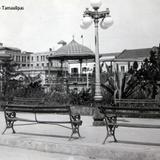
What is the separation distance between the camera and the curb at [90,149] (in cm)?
752

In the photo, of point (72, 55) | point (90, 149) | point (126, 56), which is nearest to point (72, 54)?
point (72, 55)

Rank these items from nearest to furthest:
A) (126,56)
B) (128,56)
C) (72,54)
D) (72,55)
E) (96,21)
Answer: (96,21) → (72,55) → (72,54) → (128,56) → (126,56)

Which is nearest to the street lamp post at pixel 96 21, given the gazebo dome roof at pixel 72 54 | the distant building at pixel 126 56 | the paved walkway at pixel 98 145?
the paved walkway at pixel 98 145

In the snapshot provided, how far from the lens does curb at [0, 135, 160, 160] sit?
7.52m

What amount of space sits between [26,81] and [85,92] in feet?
18.6

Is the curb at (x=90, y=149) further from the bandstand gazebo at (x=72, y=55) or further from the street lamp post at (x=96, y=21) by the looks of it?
the bandstand gazebo at (x=72, y=55)

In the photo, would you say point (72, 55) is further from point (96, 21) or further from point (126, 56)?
point (126, 56)

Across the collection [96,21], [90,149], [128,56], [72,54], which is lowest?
[90,149]

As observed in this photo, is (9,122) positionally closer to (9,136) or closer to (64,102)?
(9,136)

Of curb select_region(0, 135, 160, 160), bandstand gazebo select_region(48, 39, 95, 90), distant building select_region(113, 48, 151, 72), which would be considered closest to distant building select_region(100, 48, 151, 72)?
distant building select_region(113, 48, 151, 72)

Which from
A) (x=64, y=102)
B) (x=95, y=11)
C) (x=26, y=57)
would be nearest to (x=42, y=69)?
(x=26, y=57)

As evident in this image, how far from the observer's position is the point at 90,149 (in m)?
8.18

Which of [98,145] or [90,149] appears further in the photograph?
[98,145]

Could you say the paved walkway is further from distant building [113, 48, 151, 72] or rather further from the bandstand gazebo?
distant building [113, 48, 151, 72]
